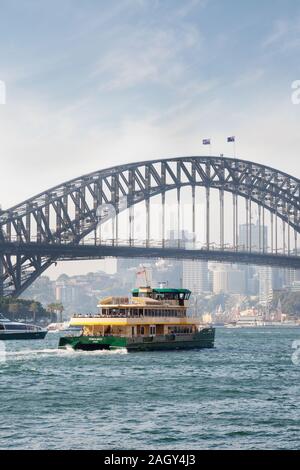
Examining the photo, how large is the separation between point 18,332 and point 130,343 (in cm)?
5044

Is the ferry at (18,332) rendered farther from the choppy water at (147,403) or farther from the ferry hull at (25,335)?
the choppy water at (147,403)

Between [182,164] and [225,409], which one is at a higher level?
[182,164]

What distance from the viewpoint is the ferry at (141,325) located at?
75.2 metres

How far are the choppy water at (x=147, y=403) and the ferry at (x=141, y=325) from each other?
175 inches

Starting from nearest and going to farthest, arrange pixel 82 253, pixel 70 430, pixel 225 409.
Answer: pixel 70 430 < pixel 225 409 < pixel 82 253

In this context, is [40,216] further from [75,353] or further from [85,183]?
[75,353]

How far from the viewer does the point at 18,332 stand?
123312 millimetres

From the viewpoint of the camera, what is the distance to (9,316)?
152875 millimetres

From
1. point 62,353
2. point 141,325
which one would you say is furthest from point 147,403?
point 141,325

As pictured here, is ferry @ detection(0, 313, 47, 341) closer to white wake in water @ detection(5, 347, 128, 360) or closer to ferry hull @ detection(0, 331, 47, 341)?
ferry hull @ detection(0, 331, 47, 341)

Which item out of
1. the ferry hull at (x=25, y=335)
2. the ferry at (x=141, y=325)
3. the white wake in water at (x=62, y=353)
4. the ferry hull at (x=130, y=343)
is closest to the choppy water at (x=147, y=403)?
the white wake in water at (x=62, y=353)

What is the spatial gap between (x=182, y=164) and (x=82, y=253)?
29.8 metres

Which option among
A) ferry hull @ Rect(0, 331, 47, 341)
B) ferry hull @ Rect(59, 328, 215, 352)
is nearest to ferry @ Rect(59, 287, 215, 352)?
ferry hull @ Rect(59, 328, 215, 352)
